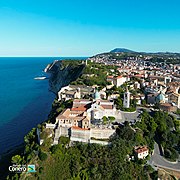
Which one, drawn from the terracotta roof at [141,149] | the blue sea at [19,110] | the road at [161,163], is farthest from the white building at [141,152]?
the blue sea at [19,110]

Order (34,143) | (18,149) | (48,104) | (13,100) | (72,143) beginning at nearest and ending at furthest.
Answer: (72,143)
(34,143)
(18,149)
(48,104)
(13,100)

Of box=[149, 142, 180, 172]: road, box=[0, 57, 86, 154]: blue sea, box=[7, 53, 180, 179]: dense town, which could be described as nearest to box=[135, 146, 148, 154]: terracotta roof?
box=[7, 53, 180, 179]: dense town

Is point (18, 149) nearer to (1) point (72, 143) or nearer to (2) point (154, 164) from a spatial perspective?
(1) point (72, 143)

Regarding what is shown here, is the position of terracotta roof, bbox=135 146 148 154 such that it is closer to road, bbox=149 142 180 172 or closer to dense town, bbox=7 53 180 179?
dense town, bbox=7 53 180 179

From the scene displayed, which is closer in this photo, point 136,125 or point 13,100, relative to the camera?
point 136,125

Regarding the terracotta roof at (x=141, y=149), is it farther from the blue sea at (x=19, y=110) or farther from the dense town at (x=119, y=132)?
the blue sea at (x=19, y=110)

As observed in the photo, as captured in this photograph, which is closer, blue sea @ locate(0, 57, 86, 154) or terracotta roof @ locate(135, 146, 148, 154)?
terracotta roof @ locate(135, 146, 148, 154)

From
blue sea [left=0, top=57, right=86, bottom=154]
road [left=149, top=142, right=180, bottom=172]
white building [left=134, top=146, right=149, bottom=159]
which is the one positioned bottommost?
blue sea [left=0, top=57, right=86, bottom=154]

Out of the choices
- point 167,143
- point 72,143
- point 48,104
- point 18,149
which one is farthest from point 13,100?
point 167,143

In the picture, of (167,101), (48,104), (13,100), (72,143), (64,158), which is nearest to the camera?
(64,158)

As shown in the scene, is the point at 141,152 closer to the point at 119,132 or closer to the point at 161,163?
the point at 161,163

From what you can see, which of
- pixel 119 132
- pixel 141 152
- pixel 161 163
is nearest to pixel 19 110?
pixel 119 132
